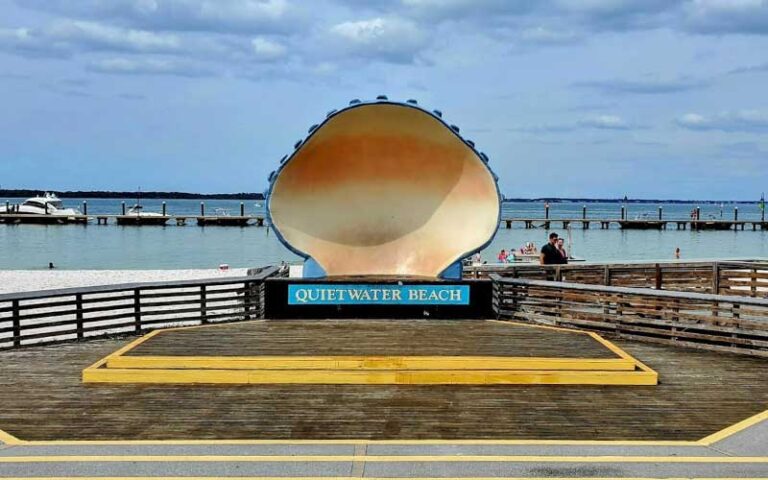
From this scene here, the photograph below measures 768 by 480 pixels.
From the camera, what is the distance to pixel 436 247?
14.4 metres

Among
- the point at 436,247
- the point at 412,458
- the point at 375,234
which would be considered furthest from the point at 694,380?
the point at 375,234

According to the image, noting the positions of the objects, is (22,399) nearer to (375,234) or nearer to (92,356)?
(92,356)

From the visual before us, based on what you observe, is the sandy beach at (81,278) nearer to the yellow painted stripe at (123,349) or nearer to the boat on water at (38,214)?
the yellow painted stripe at (123,349)

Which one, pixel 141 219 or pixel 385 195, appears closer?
pixel 385 195

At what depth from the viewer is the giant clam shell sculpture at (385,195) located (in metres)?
13.7

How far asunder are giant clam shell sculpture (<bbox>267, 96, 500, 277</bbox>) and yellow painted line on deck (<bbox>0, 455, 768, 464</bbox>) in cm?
729

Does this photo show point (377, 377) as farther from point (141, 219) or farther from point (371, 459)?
point (141, 219)

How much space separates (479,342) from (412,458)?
14.2ft

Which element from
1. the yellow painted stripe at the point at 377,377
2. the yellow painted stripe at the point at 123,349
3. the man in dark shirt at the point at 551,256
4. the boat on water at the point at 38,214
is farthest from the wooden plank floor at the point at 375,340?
the boat on water at the point at 38,214

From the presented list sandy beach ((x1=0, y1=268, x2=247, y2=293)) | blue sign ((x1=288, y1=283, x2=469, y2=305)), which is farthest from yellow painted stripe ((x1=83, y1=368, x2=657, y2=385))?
sandy beach ((x1=0, y1=268, x2=247, y2=293))

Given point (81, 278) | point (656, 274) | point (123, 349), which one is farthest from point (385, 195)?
point (81, 278)

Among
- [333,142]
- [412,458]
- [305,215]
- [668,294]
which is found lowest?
[412,458]

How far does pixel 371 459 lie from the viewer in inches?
250

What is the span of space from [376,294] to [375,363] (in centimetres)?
356
